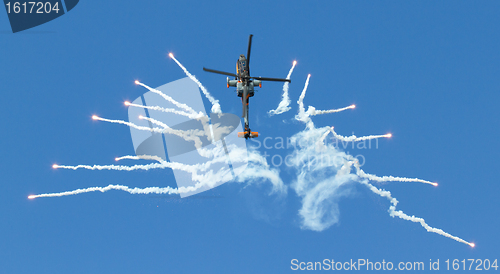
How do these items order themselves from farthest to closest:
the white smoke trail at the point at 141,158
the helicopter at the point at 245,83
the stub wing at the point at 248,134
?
the white smoke trail at the point at 141,158 → the stub wing at the point at 248,134 → the helicopter at the point at 245,83

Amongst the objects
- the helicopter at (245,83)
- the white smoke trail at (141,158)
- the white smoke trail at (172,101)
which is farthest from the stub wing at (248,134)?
the white smoke trail at (141,158)

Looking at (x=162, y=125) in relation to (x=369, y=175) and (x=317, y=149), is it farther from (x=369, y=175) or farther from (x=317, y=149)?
(x=369, y=175)

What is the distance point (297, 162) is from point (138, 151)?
35809 mm

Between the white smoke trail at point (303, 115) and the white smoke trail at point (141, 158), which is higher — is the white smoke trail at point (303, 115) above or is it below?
above

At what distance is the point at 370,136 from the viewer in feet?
285

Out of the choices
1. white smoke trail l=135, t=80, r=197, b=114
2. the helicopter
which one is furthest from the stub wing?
white smoke trail l=135, t=80, r=197, b=114

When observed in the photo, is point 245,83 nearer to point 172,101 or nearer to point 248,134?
point 248,134

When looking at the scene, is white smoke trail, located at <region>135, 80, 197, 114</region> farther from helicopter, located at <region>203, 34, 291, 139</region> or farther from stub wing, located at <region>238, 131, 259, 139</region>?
stub wing, located at <region>238, 131, 259, 139</region>

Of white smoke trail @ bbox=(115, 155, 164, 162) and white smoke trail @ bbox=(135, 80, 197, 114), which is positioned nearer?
white smoke trail @ bbox=(115, 155, 164, 162)

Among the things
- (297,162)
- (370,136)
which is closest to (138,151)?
(297,162)

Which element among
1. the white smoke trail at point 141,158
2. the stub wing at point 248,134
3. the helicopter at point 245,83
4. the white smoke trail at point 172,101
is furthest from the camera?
the white smoke trail at point 172,101

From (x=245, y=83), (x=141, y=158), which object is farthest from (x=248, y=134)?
(x=141, y=158)

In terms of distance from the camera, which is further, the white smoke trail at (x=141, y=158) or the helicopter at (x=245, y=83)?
the white smoke trail at (x=141, y=158)

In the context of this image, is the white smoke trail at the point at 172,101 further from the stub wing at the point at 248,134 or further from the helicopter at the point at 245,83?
the stub wing at the point at 248,134
